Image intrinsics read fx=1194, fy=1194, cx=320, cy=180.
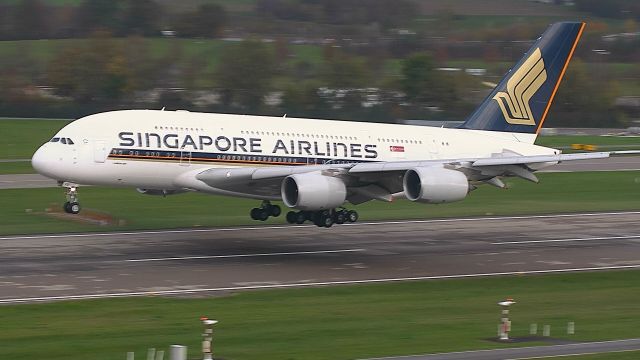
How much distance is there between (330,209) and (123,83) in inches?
2334

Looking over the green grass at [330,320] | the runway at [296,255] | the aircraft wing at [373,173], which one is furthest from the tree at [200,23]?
the green grass at [330,320]

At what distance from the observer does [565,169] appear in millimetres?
82062

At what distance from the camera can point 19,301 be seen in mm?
34188

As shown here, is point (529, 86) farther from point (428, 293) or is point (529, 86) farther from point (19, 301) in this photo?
point (19, 301)

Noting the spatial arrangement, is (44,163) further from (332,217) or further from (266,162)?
(332,217)

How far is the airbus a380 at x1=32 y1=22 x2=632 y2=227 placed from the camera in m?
43.3

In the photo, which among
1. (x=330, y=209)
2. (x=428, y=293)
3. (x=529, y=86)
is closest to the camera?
(x=428, y=293)

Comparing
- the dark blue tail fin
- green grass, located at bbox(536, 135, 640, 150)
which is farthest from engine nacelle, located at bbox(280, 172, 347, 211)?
green grass, located at bbox(536, 135, 640, 150)

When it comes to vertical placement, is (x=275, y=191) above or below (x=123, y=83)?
below

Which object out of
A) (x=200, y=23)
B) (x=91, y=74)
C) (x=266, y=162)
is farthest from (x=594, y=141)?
(x=266, y=162)

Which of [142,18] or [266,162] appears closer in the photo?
[266,162]

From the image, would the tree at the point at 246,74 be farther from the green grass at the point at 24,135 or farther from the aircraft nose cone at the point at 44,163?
the aircraft nose cone at the point at 44,163

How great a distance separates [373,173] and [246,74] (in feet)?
193

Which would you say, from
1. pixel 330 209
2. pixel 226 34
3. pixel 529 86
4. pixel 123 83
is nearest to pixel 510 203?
pixel 529 86
